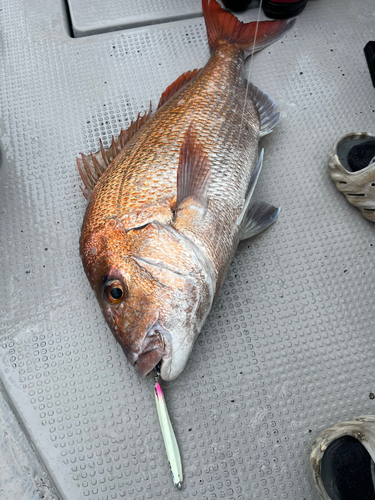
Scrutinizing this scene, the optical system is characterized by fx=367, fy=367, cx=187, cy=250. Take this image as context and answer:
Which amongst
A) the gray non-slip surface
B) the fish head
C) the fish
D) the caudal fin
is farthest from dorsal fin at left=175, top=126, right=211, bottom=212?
the caudal fin

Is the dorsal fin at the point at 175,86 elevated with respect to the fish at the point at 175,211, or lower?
elevated

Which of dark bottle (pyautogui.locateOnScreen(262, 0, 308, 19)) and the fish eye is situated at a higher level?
dark bottle (pyautogui.locateOnScreen(262, 0, 308, 19))

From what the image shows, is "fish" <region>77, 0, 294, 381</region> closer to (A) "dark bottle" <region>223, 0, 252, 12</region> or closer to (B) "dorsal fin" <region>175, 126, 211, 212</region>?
(B) "dorsal fin" <region>175, 126, 211, 212</region>

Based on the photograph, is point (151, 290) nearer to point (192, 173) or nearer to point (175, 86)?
point (192, 173)

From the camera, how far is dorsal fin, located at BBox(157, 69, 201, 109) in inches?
67.3

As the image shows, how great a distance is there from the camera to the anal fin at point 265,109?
5.81 feet

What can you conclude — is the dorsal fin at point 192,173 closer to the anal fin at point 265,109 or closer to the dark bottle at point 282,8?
the anal fin at point 265,109

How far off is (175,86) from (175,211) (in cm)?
73

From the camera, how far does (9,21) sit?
2.15m

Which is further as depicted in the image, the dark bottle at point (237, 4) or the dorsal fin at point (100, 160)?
the dark bottle at point (237, 4)

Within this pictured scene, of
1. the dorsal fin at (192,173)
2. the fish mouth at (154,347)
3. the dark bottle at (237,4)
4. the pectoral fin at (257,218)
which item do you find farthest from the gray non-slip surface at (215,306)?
the dorsal fin at (192,173)

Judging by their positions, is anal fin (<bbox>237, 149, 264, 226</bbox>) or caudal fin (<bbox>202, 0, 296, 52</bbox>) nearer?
anal fin (<bbox>237, 149, 264, 226</bbox>)

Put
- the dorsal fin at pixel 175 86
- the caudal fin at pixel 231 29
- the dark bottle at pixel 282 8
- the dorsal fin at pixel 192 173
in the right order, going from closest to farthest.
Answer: the dorsal fin at pixel 192 173, the dorsal fin at pixel 175 86, the caudal fin at pixel 231 29, the dark bottle at pixel 282 8

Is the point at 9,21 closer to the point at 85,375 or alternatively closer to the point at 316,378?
the point at 85,375
